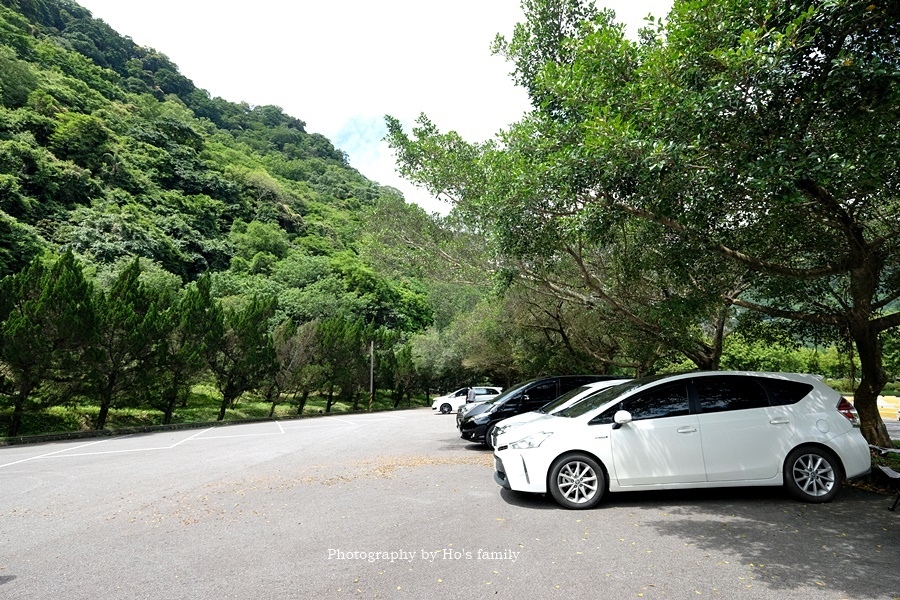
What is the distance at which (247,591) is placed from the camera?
3699 millimetres

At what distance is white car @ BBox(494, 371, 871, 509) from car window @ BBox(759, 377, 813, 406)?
0.07 m

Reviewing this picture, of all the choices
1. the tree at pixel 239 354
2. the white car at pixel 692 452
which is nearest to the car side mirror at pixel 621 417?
the white car at pixel 692 452

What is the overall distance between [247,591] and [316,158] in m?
114

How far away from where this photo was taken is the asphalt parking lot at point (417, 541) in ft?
12.4

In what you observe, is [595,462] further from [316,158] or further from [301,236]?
[316,158]

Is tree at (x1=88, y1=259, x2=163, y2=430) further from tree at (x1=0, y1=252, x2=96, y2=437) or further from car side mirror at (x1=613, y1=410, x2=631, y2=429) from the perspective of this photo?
car side mirror at (x1=613, y1=410, x2=631, y2=429)

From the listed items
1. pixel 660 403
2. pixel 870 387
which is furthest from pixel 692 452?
pixel 870 387

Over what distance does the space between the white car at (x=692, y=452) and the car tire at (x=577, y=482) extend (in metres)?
0.01

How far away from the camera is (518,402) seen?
1216 cm

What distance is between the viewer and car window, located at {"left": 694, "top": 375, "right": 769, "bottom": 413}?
6.26m

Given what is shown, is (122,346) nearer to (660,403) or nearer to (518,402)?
(518,402)

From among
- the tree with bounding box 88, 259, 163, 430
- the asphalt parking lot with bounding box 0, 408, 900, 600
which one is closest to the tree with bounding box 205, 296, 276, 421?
the tree with bounding box 88, 259, 163, 430

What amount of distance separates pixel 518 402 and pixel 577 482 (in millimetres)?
6189

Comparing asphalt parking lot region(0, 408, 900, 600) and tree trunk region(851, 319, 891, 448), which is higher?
tree trunk region(851, 319, 891, 448)
